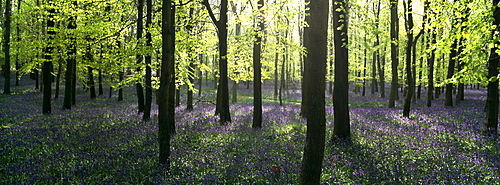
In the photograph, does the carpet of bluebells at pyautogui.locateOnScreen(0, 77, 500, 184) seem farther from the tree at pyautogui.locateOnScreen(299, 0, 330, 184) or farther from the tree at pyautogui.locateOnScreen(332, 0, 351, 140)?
the tree at pyautogui.locateOnScreen(299, 0, 330, 184)

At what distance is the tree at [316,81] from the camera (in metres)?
4.86

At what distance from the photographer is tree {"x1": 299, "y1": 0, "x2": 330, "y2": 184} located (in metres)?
4.86

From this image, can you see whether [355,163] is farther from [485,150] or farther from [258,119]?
[258,119]

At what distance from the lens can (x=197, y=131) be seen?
1211 centimetres

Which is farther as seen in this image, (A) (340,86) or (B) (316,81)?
(A) (340,86)

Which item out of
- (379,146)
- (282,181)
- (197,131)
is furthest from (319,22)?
Result: (197,131)

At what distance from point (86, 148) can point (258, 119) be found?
24.0ft

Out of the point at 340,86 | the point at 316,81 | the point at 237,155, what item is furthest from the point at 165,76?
the point at 340,86

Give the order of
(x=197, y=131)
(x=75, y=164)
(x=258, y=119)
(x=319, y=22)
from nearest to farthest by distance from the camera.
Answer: (x=319, y=22) < (x=75, y=164) < (x=197, y=131) < (x=258, y=119)

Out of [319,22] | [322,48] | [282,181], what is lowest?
[282,181]

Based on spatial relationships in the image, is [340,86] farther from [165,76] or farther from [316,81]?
[165,76]

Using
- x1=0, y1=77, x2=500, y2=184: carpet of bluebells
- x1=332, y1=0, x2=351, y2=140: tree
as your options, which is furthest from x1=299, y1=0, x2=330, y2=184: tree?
x1=332, y1=0, x2=351, y2=140: tree

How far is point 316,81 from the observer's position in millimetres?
4906

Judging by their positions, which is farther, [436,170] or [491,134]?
[491,134]
